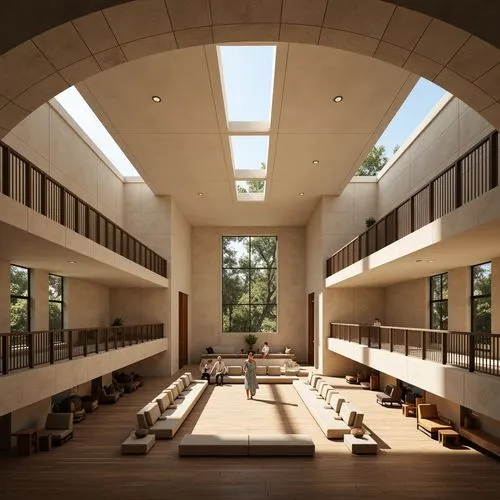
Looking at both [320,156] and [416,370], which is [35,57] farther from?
[320,156]

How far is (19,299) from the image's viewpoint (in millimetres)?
16594

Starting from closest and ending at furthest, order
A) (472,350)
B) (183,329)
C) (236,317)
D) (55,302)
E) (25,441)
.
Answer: (472,350)
(25,441)
(55,302)
(183,329)
(236,317)

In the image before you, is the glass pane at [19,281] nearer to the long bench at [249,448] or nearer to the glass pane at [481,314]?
the long bench at [249,448]

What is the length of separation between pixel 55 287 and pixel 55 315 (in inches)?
44.1

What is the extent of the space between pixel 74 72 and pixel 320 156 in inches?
621

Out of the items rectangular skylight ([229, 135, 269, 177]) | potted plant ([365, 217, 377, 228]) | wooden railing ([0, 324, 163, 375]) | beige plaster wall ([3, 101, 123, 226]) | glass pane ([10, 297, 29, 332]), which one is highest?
rectangular skylight ([229, 135, 269, 177])

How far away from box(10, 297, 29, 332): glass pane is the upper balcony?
12193mm

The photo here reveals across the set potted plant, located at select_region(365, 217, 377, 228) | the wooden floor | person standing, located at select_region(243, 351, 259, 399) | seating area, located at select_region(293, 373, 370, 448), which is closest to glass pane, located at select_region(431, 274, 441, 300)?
potted plant, located at select_region(365, 217, 377, 228)

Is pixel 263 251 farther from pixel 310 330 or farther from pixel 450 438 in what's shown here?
pixel 450 438

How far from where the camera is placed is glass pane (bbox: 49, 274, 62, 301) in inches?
768

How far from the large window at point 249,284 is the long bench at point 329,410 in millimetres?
13011

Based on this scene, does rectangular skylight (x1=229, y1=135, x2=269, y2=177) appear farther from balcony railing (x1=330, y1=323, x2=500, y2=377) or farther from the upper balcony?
the upper balcony

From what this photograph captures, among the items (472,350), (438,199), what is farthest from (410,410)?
(472,350)

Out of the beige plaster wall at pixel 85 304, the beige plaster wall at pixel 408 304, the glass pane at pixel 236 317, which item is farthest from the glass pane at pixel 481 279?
the glass pane at pixel 236 317
